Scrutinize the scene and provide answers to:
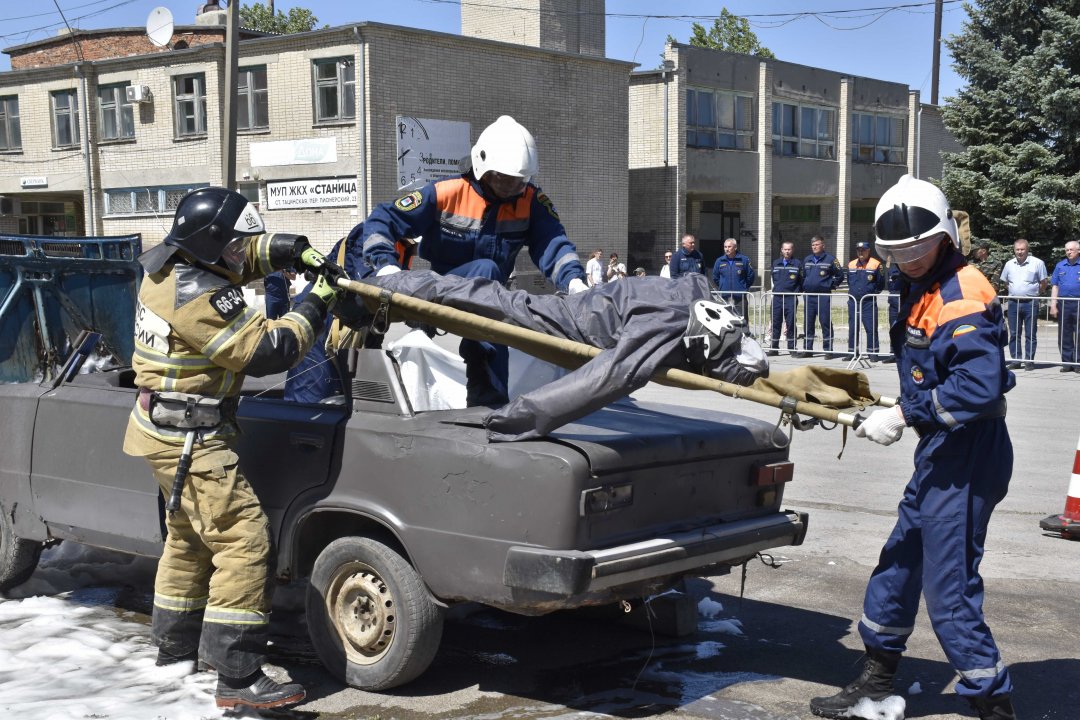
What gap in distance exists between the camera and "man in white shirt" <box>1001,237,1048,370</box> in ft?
54.5

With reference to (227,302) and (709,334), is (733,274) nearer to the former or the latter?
(709,334)

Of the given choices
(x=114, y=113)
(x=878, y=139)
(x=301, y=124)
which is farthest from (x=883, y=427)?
(x=878, y=139)

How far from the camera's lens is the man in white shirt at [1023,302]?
1661 cm

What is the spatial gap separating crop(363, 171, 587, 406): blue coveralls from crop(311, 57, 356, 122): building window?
84.8ft

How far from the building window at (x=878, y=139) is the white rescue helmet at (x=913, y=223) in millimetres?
42578

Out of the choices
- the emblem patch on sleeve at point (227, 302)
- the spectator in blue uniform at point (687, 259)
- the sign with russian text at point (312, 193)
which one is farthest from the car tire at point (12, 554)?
the sign with russian text at point (312, 193)

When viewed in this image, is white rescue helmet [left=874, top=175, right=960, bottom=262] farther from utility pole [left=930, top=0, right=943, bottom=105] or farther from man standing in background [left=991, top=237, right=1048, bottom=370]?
utility pole [left=930, top=0, right=943, bottom=105]

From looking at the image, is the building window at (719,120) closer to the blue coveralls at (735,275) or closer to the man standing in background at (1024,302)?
the blue coveralls at (735,275)

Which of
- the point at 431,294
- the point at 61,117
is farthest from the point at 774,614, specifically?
the point at 61,117

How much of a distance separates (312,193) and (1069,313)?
21.3 m

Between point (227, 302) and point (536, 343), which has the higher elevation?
point (227, 302)

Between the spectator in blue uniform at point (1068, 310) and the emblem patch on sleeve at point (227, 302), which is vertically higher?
the emblem patch on sleeve at point (227, 302)

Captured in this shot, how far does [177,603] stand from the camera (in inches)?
201

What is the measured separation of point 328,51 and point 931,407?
29217mm
